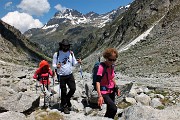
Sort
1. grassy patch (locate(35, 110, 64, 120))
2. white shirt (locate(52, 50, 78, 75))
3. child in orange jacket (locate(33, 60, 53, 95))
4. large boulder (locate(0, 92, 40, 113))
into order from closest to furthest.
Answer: grassy patch (locate(35, 110, 64, 120)) < large boulder (locate(0, 92, 40, 113)) < white shirt (locate(52, 50, 78, 75)) < child in orange jacket (locate(33, 60, 53, 95))

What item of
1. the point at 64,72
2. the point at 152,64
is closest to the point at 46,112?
the point at 64,72

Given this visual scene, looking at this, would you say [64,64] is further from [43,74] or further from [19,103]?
[43,74]

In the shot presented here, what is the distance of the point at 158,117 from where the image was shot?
1100 cm

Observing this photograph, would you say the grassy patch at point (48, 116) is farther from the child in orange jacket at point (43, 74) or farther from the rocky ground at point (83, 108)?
the child in orange jacket at point (43, 74)

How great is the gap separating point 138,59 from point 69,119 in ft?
129

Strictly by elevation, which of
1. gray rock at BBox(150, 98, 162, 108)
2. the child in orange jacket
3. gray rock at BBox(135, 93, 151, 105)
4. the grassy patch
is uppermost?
the child in orange jacket

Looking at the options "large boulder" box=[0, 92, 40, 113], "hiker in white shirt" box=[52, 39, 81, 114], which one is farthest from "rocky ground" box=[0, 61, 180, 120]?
"hiker in white shirt" box=[52, 39, 81, 114]

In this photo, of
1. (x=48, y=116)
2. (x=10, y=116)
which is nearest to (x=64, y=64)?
(x=48, y=116)

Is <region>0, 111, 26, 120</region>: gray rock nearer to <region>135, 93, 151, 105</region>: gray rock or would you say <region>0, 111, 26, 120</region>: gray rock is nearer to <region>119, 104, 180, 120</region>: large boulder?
<region>119, 104, 180, 120</region>: large boulder

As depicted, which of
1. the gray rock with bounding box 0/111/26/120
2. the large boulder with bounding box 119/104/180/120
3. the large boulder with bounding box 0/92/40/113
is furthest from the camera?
the large boulder with bounding box 0/92/40/113

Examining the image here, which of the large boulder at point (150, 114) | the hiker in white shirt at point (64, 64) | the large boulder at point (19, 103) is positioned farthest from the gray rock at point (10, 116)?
the large boulder at point (150, 114)

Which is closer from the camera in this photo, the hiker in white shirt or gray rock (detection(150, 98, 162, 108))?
the hiker in white shirt

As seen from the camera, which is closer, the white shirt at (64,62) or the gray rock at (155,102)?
the white shirt at (64,62)

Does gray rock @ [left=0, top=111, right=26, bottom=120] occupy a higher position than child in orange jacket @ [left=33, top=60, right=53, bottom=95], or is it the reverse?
child in orange jacket @ [left=33, top=60, right=53, bottom=95]
